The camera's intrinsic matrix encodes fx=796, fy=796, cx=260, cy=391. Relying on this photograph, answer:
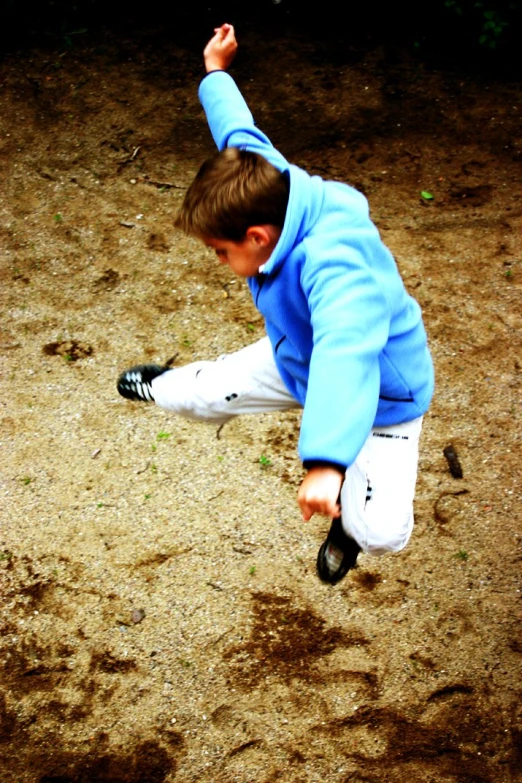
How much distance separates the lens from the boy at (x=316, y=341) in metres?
1.78

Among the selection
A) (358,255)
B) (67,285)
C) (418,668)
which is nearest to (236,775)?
(418,668)

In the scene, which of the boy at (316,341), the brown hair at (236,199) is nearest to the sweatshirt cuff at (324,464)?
the boy at (316,341)

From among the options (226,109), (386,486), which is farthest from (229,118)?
(386,486)

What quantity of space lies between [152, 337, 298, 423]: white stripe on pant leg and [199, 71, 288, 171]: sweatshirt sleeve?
620mm

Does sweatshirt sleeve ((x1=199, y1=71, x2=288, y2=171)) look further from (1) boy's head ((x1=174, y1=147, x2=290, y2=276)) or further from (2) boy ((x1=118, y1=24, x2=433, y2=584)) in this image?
(1) boy's head ((x1=174, y1=147, x2=290, y2=276))

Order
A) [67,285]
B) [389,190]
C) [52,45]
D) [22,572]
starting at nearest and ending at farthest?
[22,572] → [67,285] → [389,190] → [52,45]

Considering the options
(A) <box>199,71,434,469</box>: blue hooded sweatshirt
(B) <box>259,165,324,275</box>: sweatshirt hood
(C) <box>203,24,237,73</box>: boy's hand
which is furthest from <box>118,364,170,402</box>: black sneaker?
(C) <box>203,24,237,73</box>: boy's hand

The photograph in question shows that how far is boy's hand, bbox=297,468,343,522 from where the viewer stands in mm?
1671

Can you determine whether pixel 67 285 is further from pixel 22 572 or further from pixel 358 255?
pixel 358 255

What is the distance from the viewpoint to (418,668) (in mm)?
2805

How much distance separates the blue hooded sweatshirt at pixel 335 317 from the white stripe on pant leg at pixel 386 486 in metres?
0.08

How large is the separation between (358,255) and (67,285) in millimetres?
2551

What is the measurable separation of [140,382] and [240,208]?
96 centimetres

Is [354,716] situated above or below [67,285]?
below
